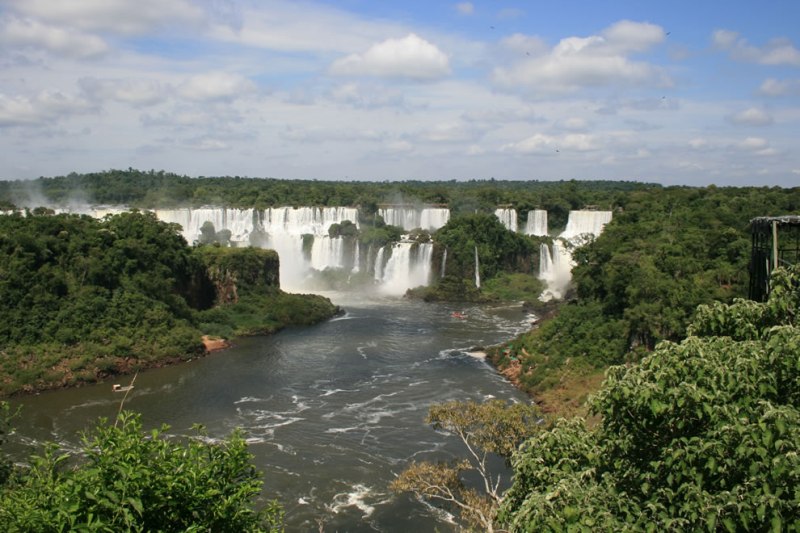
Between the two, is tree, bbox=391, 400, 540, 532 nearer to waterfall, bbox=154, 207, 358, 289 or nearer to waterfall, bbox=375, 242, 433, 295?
waterfall, bbox=375, 242, 433, 295

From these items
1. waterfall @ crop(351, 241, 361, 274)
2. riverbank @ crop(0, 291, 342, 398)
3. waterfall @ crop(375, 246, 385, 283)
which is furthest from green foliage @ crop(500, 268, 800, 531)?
waterfall @ crop(351, 241, 361, 274)

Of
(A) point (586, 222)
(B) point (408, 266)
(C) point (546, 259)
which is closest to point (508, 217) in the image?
(A) point (586, 222)

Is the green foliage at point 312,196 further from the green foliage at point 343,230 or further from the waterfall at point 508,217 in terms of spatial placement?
the green foliage at point 343,230

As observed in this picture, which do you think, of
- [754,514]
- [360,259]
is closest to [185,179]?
[360,259]

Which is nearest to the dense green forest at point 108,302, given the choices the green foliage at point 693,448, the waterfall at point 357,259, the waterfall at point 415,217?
the waterfall at point 357,259

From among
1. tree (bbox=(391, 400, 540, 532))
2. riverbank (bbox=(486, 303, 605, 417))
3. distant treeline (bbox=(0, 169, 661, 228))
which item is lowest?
riverbank (bbox=(486, 303, 605, 417))

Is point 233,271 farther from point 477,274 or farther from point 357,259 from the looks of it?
point 477,274
